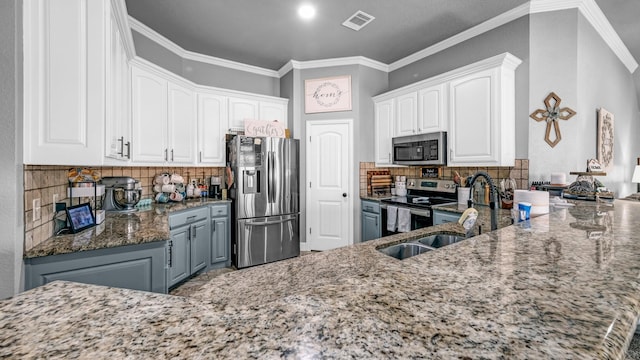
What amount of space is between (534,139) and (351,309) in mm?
3054

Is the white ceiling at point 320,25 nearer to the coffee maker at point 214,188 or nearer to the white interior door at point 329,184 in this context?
the white interior door at point 329,184

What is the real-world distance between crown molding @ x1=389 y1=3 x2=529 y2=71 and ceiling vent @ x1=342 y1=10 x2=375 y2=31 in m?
1.09

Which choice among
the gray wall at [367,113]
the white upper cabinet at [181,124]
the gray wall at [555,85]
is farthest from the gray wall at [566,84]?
the white upper cabinet at [181,124]

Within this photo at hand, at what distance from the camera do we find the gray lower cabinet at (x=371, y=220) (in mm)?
3655

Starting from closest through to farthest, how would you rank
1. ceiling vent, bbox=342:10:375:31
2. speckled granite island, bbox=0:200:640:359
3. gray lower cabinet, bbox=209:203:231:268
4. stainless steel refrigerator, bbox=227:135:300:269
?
speckled granite island, bbox=0:200:640:359 → ceiling vent, bbox=342:10:375:31 → gray lower cabinet, bbox=209:203:231:268 → stainless steel refrigerator, bbox=227:135:300:269

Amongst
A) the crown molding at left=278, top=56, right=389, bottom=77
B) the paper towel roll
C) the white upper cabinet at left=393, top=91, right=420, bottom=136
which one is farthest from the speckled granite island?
the crown molding at left=278, top=56, right=389, bottom=77

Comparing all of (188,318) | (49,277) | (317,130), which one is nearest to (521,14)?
(317,130)

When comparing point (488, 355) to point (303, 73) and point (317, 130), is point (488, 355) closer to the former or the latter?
point (317, 130)

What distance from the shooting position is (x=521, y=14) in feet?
9.05

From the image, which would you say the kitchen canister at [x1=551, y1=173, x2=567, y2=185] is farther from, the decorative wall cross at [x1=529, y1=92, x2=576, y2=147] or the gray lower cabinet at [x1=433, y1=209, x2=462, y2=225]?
the gray lower cabinet at [x1=433, y1=209, x2=462, y2=225]

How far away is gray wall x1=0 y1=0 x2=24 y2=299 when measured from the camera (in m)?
1.16

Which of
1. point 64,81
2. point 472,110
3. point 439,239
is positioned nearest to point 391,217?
point 472,110

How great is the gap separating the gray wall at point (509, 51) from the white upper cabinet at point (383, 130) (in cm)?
71

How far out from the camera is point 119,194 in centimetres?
256
